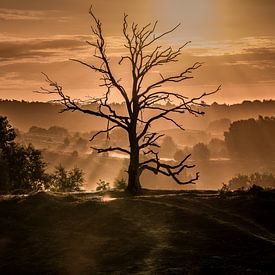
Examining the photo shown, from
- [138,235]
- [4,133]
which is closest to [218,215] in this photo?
[138,235]

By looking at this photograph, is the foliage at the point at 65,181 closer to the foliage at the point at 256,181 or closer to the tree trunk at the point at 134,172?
the tree trunk at the point at 134,172

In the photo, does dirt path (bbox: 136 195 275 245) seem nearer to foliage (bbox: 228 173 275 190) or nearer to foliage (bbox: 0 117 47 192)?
foliage (bbox: 0 117 47 192)

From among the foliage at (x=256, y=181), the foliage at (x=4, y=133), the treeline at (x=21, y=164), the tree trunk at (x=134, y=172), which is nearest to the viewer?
the tree trunk at (x=134, y=172)

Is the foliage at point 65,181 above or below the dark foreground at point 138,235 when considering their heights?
above

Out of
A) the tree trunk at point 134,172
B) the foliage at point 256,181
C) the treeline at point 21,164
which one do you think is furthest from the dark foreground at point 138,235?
the foliage at point 256,181

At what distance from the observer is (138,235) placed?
86.4 ft

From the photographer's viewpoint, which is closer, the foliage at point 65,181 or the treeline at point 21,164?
the treeline at point 21,164

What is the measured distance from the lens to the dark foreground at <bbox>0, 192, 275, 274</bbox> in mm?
22531

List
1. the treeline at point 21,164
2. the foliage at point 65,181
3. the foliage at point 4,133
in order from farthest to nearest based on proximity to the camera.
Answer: the foliage at point 65,181 < the foliage at point 4,133 < the treeline at point 21,164

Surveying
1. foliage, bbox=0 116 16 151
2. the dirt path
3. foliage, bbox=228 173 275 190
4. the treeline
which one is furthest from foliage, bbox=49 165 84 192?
foliage, bbox=228 173 275 190

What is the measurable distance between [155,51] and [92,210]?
16752 millimetres

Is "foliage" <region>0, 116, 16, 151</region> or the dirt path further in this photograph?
"foliage" <region>0, 116, 16, 151</region>

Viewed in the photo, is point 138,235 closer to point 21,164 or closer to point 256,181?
point 21,164

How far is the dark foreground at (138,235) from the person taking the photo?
22531 mm
